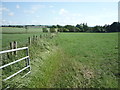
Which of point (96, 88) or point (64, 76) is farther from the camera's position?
point (64, 76)

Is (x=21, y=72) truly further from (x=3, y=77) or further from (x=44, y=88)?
(x=44, y=88)

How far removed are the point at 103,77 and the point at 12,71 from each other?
3245 millimetres

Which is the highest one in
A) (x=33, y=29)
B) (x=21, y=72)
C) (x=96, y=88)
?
(x=33, y=29)

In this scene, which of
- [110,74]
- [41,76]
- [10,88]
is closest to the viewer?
[10,88]

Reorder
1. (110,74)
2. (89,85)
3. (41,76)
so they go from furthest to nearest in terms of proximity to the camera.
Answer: (110,74), (41,76), (89,85)

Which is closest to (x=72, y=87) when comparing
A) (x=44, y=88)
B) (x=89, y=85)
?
(x=89, y=85)

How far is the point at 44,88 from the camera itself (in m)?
3.57

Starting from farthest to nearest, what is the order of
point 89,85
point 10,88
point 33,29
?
1. point 33,29
2. point 89,85
3. point 10,88

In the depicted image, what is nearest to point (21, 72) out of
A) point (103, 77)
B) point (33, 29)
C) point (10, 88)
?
point (10, 88)

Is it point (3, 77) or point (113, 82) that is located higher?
point (3, 77)

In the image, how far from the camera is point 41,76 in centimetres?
430

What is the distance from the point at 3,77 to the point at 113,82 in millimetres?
3522

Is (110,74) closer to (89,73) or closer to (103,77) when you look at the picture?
→ (103,77)

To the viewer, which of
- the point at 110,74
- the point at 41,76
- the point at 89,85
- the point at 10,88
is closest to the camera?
the point at 10,88
